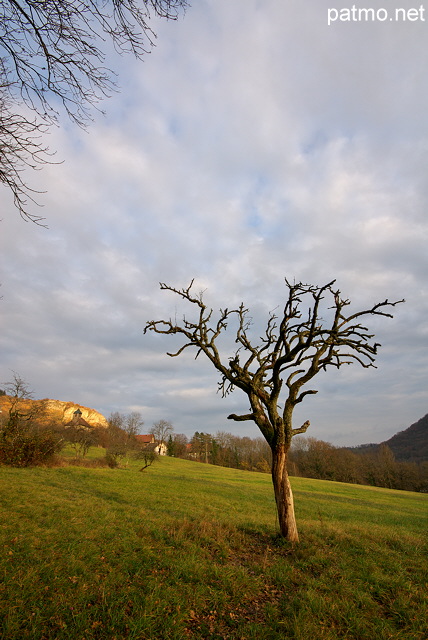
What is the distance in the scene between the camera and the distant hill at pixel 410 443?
9745 cm

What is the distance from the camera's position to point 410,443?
370ft

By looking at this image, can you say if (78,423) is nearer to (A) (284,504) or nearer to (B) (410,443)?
(A) (284,504)

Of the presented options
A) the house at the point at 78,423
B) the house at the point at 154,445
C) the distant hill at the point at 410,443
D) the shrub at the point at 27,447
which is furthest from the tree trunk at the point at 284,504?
the distant hill at the point at 410,443

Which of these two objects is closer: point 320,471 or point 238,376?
point 238,376

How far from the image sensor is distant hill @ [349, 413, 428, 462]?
9745 cm

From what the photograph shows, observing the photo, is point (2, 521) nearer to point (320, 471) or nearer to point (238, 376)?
point (238, 376)

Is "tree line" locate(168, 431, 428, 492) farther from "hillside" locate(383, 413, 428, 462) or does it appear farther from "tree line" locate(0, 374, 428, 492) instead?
"hillside" locate(383, 413, 428, 462)

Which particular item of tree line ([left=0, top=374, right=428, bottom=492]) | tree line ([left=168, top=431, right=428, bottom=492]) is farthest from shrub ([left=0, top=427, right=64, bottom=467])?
tree line ([left=168, top=431, right=428, bottom=492])

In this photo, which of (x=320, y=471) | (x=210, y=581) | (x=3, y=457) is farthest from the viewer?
(x=320, y=471)

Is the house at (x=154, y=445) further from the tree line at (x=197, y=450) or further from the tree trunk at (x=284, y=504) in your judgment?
the tree trunk at (x=284, y=504)

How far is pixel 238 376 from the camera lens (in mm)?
9938

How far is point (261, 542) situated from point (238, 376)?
4818 millimetres

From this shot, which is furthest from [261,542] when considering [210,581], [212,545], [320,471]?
[320,471]

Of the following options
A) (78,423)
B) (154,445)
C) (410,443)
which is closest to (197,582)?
(154,445)
